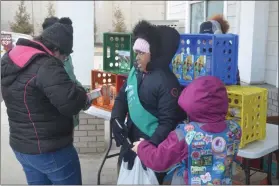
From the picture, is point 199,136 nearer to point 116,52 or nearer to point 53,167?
point 53,167

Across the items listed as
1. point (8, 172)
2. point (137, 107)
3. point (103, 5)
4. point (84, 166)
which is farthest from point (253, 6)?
point (103, 5)

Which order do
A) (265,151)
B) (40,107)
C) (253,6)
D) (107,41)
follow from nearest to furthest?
(40,107) < (265,151) < (107,41) < (253,6)

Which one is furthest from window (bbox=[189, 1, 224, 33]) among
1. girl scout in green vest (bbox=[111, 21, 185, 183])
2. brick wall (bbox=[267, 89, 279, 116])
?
girl scout in green vest (bbox=[111, 21, 185, 183])

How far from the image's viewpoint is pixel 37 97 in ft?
7.46

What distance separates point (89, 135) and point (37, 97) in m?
2.80

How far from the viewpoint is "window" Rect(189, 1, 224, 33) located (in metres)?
7.46

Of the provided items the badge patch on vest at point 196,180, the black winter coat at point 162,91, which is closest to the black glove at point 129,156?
the black winter coat at point 162,91

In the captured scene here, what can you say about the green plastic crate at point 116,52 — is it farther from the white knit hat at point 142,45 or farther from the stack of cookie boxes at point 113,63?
the white knit hat at point 142,45

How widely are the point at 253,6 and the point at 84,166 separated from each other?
3.28 metres

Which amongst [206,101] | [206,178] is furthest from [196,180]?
[206,101]

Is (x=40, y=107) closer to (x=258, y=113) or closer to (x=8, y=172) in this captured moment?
(x=258, y=113)

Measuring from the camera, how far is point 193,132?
6.34 feet

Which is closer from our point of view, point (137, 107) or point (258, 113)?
point (137, 107)

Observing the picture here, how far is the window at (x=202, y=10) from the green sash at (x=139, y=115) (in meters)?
5.23
